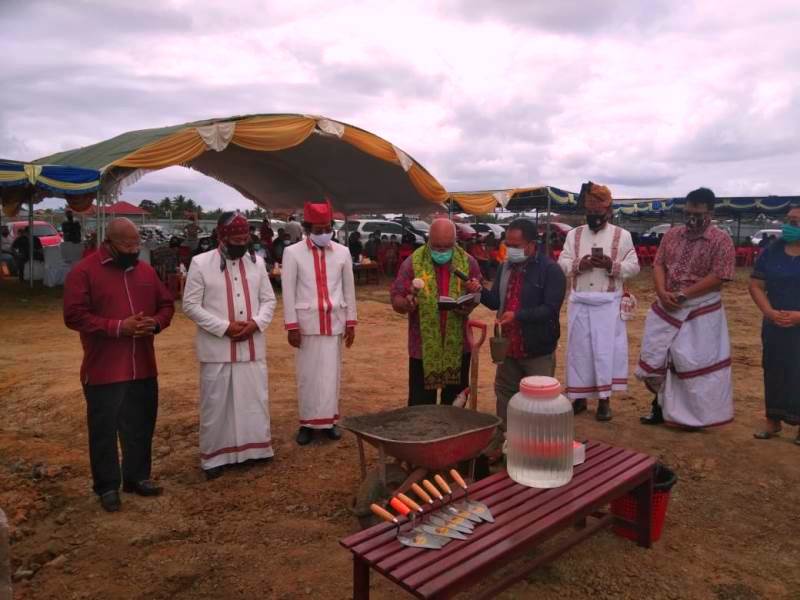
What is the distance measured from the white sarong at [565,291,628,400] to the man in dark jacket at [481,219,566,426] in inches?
32.6

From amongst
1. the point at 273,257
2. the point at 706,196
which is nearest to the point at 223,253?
the point at 706,196

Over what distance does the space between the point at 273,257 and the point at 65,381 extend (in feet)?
33.1

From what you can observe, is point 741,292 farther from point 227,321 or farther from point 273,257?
point 227,321

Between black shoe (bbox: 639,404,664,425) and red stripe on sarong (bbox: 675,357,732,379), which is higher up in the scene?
red stripe on sarong (bbox: 675,357,732,379)

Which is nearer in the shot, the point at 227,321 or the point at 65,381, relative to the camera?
the point at 227,321

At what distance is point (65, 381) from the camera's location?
21.5ft

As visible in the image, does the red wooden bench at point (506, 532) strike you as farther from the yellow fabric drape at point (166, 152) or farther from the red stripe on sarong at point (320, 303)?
the yellow fabric drape at point (166, 152)

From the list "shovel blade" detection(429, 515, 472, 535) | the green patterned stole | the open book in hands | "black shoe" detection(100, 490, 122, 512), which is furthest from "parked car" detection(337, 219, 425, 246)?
"shovel blade" detection(429, 515, 472, 535)

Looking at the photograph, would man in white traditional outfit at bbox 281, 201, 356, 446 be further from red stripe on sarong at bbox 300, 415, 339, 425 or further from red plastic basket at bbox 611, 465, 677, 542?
red plastic basket at bbox 611, 465, 677, 542

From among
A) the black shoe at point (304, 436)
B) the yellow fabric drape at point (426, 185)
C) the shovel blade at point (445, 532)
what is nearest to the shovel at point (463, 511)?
the shovel blade at point (445, 532)

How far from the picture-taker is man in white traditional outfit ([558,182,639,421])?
4.98 m

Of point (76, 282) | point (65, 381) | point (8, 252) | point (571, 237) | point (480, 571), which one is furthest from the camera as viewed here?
point (8, 252)

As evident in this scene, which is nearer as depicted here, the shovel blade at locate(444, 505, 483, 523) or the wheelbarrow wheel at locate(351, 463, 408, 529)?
the shovel blade at locate(444, 505, 483, 523)

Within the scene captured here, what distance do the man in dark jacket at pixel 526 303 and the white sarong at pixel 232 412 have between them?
1727 mm
